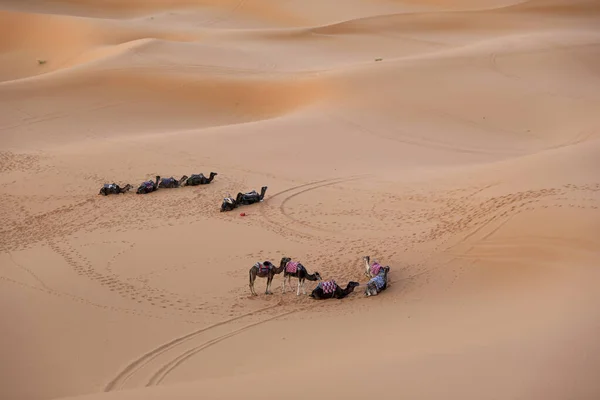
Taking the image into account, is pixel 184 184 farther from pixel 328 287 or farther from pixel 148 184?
pixel 328 287

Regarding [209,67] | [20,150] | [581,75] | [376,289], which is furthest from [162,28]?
[376,289]

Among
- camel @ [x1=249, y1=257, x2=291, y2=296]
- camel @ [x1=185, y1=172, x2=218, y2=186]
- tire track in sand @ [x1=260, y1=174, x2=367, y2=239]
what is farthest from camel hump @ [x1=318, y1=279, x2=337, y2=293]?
camel @ [x1=185, y1=172, x2=218, y2=186]

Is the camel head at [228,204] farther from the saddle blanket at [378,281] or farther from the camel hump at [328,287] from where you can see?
the saddle blanket at [378,281]

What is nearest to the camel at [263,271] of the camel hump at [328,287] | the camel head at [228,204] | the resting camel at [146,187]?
the camel hump at [328,287]

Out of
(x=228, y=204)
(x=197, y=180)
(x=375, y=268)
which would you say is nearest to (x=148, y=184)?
(x=197, y=180)

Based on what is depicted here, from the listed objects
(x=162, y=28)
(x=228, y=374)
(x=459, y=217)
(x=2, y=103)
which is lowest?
(x=228, y=374)

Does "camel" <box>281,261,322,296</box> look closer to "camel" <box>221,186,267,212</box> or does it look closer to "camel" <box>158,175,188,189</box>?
"camel" <box>221,186,267,212</box>

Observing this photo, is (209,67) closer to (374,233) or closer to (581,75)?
(581,75)
